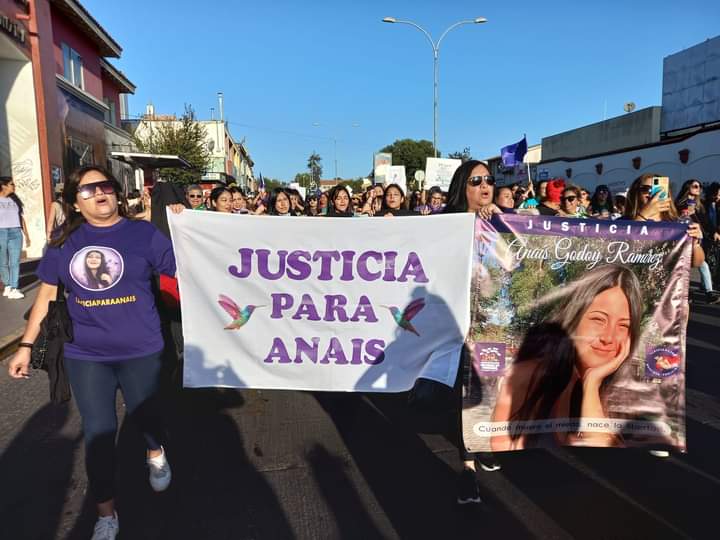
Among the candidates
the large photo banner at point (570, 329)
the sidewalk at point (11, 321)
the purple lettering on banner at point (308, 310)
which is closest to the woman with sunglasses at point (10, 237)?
the sidewalk at point (11, 321)

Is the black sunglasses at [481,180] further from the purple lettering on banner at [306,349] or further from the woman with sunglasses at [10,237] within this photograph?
the woman with sunglasses at [10,237]

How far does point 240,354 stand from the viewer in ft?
11.0

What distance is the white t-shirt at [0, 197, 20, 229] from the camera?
8062mm

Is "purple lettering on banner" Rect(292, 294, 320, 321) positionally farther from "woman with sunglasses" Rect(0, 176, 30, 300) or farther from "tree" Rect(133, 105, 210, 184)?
"tree" Rect(133, 105, 210, 184)

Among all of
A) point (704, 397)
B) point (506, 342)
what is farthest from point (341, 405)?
point (704, 397)

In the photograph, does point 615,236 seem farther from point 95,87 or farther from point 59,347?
point 95,87

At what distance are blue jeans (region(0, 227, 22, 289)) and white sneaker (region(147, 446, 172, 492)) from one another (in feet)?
22.3

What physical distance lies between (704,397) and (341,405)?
9.58 feet

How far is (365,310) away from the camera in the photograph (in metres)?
3.28

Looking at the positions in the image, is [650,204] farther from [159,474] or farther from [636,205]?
[159,474]

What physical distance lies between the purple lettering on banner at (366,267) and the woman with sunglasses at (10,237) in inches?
283

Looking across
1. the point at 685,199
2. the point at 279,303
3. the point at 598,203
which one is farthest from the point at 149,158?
the point at 279,303

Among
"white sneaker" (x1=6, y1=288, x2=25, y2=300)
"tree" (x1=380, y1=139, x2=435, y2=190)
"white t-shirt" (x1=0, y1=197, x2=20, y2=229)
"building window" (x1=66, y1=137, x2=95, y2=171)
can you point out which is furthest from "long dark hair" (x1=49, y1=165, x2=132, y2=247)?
"tree" (x1=380, y1=139, x2=435, y2=190)

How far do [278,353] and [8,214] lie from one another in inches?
270
